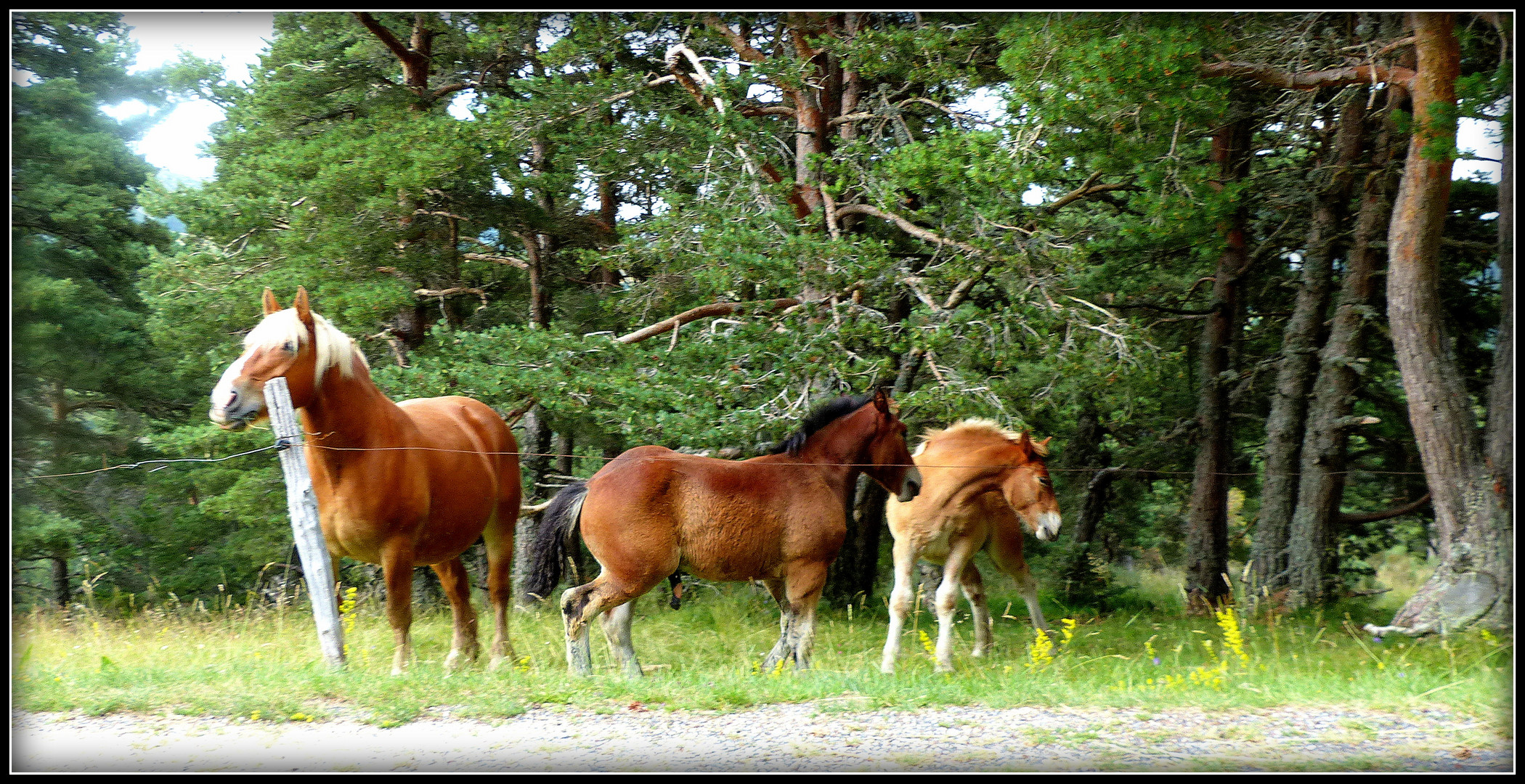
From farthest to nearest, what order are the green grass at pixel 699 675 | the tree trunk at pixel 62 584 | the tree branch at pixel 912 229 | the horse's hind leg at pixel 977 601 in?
the tree trunk at pixel 62 584 → the tree branch at pixel 912 229 → the horse's hind leg at pixel 977 601 → the green grass at pixel 699 675

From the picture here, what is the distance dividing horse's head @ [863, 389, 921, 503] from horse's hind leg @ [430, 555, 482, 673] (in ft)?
10.5

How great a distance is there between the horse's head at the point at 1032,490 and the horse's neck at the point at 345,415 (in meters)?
4.68

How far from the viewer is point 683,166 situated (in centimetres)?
1052

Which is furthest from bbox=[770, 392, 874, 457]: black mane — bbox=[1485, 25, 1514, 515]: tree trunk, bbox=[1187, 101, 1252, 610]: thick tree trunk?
bbox=[1187, 101, 1252, 610]: thick tree trunk

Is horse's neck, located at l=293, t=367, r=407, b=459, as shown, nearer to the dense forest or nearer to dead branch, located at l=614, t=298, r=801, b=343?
the dense forest

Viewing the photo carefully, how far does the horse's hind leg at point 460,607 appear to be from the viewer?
286 inches

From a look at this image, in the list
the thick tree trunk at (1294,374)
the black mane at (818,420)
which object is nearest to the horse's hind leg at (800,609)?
the black mane at (818,420)

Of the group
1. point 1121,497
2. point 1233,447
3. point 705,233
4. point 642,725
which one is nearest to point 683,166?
point 705,233

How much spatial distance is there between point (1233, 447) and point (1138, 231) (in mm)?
7445

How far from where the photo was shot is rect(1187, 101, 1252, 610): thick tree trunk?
11.8 metres

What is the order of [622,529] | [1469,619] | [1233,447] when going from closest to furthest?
[622,529], [1469,619], [1233,447]

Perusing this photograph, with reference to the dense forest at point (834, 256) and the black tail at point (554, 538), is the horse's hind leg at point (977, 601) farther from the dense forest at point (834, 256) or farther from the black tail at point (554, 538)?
the black tail at point (554, 538)

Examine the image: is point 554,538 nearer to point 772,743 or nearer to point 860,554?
point 772,743

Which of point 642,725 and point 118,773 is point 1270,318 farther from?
point 118,773
